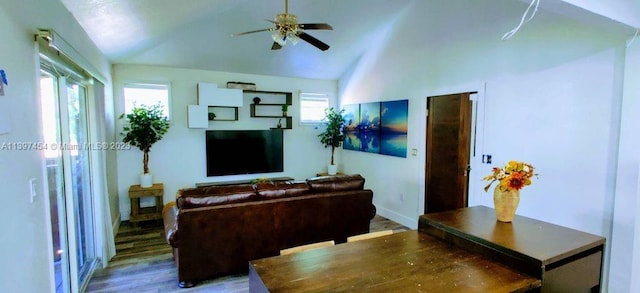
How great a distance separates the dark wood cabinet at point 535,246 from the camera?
1.50 meters

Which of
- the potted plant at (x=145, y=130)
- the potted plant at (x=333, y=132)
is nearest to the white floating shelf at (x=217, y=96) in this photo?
the potted plant at (x=145, y=130)

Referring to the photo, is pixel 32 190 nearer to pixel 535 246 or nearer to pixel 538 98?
pixel 535 246

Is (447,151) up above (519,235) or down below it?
above

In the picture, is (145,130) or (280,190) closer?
(280,190)

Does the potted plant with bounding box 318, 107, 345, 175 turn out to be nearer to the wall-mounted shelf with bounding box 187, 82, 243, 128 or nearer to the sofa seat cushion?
the wall-mounted shelf with bounding box 187, 82, 243, 128

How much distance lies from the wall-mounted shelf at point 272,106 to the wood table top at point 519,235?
4485 millimetres

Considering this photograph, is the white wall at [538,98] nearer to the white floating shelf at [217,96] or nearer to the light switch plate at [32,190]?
the white floating shelf at [217,96]

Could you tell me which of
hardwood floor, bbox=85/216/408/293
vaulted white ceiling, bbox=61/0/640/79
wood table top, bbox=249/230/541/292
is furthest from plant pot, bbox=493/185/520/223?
hardwood floor, bbox=85/216/408/293

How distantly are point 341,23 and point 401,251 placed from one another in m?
3.85

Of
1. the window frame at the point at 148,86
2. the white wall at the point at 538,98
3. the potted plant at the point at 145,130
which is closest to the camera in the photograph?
the white wall at the point at 538,98

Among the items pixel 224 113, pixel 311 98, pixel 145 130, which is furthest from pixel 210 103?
pixel 311 98

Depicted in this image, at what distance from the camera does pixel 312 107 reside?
6609mm

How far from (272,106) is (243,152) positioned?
3.55ft

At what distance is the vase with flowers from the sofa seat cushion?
1911mm
